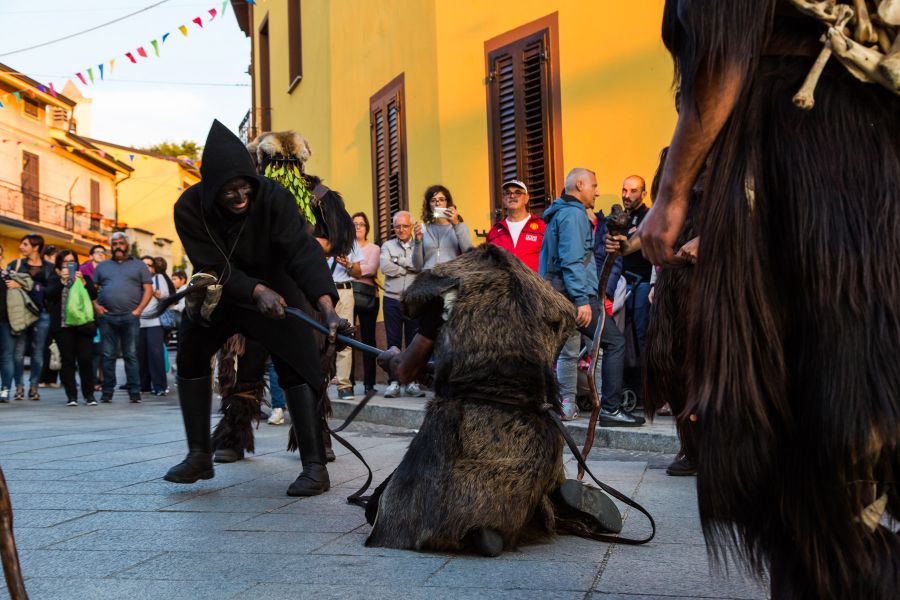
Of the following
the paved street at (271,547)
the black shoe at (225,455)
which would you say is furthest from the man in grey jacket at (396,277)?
the black shoe at (225,455)

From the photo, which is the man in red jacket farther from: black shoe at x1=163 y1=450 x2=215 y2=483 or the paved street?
black shoe at x1=163 y1=450 x2=215 y2=483

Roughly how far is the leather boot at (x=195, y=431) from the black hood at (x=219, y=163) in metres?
1.02

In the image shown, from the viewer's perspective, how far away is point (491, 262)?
161 inches

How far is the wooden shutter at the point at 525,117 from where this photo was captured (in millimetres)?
10836

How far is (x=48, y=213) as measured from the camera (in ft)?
166

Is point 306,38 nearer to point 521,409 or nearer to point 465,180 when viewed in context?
point 465,180

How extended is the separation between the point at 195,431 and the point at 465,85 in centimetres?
742

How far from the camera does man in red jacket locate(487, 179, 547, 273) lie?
29.0 ft

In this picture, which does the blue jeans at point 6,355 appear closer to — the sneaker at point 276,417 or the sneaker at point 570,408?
the sneaker at point 276,417

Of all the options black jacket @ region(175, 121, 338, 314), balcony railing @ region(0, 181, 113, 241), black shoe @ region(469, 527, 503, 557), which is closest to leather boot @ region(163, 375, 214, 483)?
black jacket @ region(175, 121, 338, 314)

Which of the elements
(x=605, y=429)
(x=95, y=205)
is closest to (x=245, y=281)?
(x=605, y=429)

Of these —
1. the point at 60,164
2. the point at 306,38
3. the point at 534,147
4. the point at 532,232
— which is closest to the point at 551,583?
the point at 532,232

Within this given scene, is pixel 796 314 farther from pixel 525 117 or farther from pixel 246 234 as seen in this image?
pixel 525 117

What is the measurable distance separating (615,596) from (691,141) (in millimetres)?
1609
